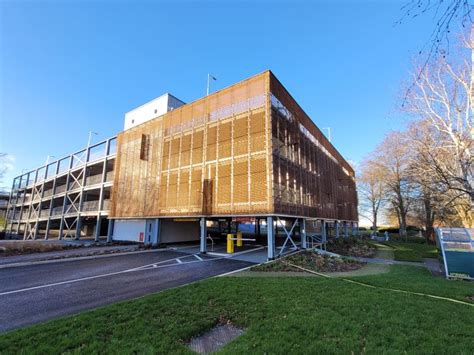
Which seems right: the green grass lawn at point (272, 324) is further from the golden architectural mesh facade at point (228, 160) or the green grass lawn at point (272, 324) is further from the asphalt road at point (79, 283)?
the golden architectural mesh facade at point (228, 160)

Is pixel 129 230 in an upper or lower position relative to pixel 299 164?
lower

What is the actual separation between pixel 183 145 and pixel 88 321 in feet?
48.2

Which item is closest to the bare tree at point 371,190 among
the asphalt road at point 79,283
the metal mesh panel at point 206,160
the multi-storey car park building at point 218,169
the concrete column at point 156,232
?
the multi-storey car park building at point 218,169

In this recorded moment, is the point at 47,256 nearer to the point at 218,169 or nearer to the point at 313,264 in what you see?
the point at 218,169

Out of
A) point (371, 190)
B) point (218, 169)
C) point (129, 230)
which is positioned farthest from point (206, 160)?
point (371, 190)

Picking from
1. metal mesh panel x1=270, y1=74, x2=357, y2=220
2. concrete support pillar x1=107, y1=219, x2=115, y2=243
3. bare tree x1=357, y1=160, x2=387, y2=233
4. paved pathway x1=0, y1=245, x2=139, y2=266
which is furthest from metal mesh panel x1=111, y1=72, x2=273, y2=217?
bare tree x1=357, y1=160, x2=387, y2=233

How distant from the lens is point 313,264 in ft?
38.9

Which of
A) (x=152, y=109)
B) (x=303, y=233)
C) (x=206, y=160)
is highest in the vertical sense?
(x=152, y=109)

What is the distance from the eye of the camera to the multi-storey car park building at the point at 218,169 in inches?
554

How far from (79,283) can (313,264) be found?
9.78 m

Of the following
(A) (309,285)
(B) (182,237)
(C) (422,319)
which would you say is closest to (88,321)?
(A) (309,285)

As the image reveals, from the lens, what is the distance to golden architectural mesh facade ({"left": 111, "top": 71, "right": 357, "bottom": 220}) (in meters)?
14.0

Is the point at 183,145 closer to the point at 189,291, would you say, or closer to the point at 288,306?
the point at 189,291

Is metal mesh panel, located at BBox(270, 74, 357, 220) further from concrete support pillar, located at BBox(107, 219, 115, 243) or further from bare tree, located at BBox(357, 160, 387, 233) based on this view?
concrete support pillar, located at BBox(107, 219, 115, 243)
